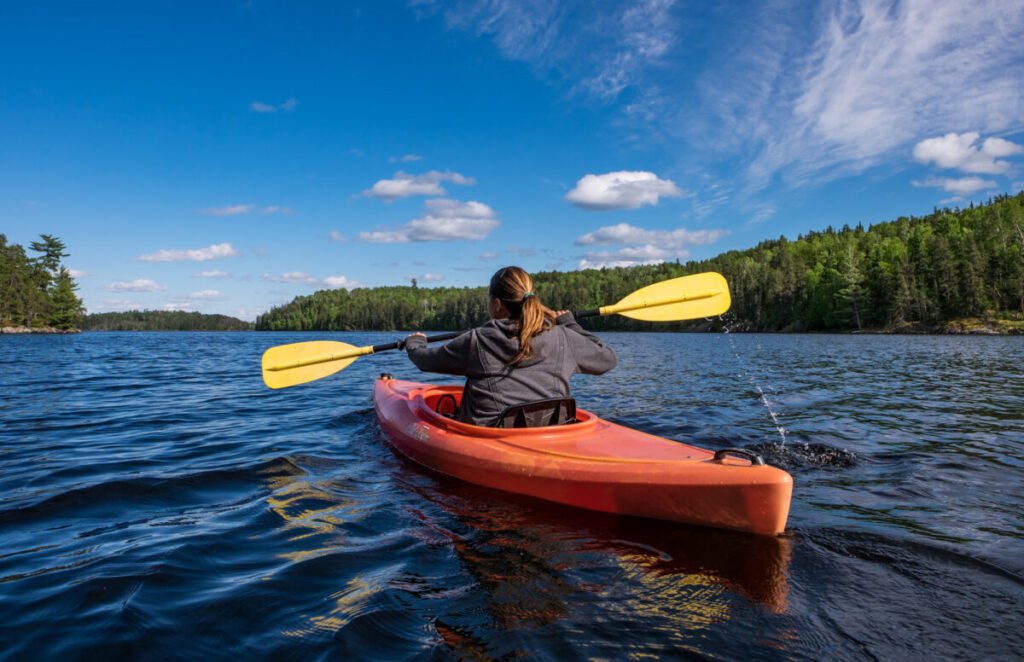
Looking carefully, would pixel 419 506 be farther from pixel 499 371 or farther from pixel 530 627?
pixel 530 627

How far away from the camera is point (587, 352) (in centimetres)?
488

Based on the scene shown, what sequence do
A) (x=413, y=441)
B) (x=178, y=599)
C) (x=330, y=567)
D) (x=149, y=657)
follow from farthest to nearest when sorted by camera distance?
(x=413, y=441) < (x=330, y=567) < (x=178, y=599) < (x=149, y=657)

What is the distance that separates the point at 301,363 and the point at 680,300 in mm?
4875

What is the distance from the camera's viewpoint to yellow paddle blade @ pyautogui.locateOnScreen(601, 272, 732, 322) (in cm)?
669

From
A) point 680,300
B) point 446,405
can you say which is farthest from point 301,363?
point 680,300

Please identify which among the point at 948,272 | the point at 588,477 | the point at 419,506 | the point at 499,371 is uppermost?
the point at 948,272

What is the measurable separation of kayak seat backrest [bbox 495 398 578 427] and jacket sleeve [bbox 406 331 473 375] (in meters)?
0.55

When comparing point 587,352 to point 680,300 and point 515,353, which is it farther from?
point 680,300

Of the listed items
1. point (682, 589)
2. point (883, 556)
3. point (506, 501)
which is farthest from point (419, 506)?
point (883, 556)

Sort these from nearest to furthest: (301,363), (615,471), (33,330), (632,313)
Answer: (615,471) → (632,313) → (301,363) → (33,330)

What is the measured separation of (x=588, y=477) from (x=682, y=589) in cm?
123

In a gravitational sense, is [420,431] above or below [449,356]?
below

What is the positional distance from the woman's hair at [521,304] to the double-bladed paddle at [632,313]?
163 cm

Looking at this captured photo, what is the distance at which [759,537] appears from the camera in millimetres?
3814
